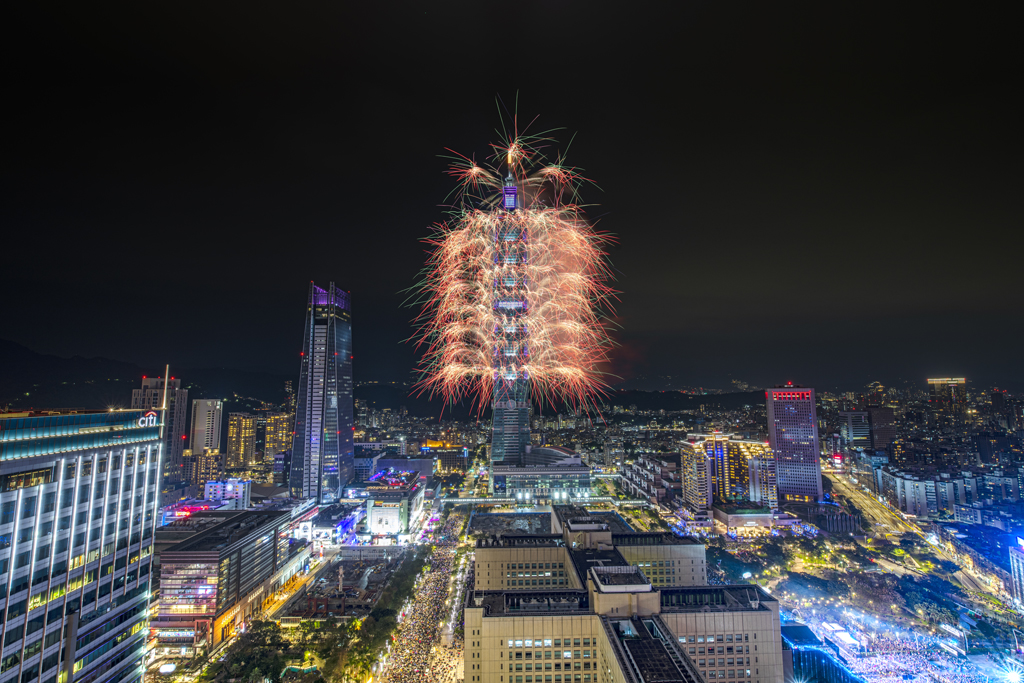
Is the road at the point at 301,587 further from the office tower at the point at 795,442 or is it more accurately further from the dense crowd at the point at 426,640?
the office tower at the point at 795,442

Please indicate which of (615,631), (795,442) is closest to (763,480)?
(795,442)

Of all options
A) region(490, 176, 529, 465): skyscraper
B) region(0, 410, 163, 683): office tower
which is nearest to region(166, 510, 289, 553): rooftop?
region(0, 410, 163, 683): office tower

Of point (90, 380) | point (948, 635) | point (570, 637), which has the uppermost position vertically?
point (90, 380)

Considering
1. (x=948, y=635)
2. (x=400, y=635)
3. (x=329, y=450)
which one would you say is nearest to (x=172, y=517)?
(x=329, y=450)

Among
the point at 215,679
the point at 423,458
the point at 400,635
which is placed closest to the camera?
the point at 215,679

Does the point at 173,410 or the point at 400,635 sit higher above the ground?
the point at 173,410

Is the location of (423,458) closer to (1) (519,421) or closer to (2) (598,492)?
(1) (519,421)

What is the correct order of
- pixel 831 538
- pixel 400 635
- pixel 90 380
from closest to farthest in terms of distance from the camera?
pixel 400 635, pixel 831 538, pixel 90 380
